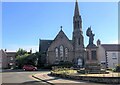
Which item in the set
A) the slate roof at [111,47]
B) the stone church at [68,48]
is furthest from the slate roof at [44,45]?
the slate roof at [111,47]

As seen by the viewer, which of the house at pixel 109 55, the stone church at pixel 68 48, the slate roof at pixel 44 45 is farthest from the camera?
the slate roof at pixel 44 45

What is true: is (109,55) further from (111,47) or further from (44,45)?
(44,45)

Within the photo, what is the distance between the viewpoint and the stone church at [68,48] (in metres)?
75.4

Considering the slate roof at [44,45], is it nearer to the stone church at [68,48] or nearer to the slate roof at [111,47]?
the stone church at [68,48]

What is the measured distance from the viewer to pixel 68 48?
76.1m

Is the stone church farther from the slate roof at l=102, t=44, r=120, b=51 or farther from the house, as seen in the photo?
the slate roof at l=102, t=44, r=120, b=51

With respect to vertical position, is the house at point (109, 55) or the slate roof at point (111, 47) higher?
the slate roof at point (111, 47)

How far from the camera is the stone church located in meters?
75.4

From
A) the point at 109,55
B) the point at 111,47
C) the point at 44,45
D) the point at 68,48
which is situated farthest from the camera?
the point at 44,45

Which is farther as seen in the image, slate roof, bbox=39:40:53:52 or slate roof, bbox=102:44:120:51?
slate roof, bbox=39:40:53:52

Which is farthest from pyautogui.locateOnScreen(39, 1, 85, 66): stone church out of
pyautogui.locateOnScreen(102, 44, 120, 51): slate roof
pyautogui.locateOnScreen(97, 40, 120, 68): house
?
pyautogui.locateOnScreen(102, 44, 120, 51): slate roof

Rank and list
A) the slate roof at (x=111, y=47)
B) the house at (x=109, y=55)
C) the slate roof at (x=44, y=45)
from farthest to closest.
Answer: the slate roof at (x=44, y=45) < the slate roof at (x=111, y=47) < the house at (x=109, y=55)

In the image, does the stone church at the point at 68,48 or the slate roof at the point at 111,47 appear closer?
the slate roof at the point at 111,47

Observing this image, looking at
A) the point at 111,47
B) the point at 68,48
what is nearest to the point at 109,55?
the point at 111,47
